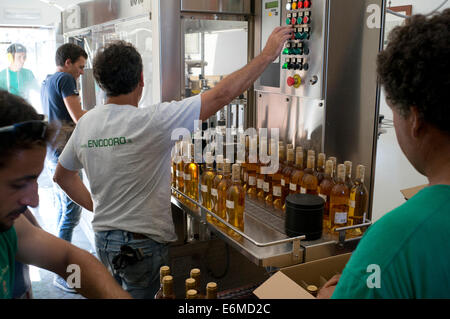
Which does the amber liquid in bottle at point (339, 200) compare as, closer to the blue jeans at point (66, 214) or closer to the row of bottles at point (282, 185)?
the row of bottles at point (282, 185)

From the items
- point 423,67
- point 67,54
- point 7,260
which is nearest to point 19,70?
point 67,54

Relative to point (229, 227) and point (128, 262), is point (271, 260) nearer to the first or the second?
point (229, 227)

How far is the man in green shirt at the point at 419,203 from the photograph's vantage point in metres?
0.79

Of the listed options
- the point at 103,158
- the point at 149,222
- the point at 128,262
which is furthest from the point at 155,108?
the point at 128,262

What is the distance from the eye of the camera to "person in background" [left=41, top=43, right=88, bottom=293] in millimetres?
3500

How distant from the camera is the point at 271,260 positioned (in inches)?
66.0

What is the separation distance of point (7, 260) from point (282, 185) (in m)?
1.37

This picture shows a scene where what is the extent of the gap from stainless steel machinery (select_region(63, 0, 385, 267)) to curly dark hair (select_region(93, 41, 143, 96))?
672mm

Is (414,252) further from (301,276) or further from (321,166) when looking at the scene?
(321,166)

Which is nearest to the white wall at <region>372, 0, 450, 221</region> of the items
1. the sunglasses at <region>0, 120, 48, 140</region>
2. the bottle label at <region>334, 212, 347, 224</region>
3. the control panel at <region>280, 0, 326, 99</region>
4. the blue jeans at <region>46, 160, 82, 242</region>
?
the control panel at <region>280, 0, 326, 99</region>

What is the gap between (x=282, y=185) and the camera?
85.0 inches

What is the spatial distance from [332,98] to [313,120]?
170mm

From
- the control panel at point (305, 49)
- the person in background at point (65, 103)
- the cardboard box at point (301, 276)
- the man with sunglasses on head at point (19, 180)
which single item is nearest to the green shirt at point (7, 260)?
the man with sunglasses on head at point (19, 180)

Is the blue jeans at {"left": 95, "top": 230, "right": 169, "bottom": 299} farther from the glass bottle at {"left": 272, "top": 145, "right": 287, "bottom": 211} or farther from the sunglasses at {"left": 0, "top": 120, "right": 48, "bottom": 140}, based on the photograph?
the sunglasses at {"left": 0, "top": 120, "right": 48, "bottom": 140}
